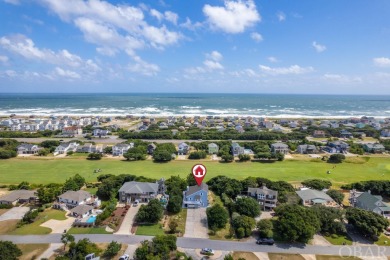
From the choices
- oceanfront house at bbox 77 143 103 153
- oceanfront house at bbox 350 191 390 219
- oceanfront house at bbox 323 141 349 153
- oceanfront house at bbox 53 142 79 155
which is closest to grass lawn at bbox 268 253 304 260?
oceanfront house at bbox 350 191 390 219

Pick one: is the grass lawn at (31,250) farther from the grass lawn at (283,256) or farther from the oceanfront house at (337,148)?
the oceanfront house at (337,148)

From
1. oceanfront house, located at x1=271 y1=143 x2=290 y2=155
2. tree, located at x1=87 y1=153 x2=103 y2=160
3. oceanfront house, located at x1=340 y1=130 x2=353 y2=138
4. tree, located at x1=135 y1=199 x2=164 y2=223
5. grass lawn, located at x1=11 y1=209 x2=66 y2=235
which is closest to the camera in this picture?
grass lawn, located at x1=11 y1=209 x2=66 y2=235

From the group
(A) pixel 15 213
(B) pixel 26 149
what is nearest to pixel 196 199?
(A) pixel 15 213

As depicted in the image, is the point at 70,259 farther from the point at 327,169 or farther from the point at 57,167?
the point at 327,169

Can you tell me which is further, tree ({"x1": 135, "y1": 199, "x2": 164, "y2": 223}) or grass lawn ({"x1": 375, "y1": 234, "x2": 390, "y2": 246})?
tree ({"x1": 135, "y1": 199, "x2": 164, "y2": 223})

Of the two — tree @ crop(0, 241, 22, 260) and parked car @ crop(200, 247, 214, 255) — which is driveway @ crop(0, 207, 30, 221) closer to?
tree @ crop(0, 241, 22, 260)

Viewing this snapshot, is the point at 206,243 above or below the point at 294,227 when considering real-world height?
below

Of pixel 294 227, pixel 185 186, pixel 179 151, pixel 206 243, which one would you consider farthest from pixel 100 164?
pixel 294 227
